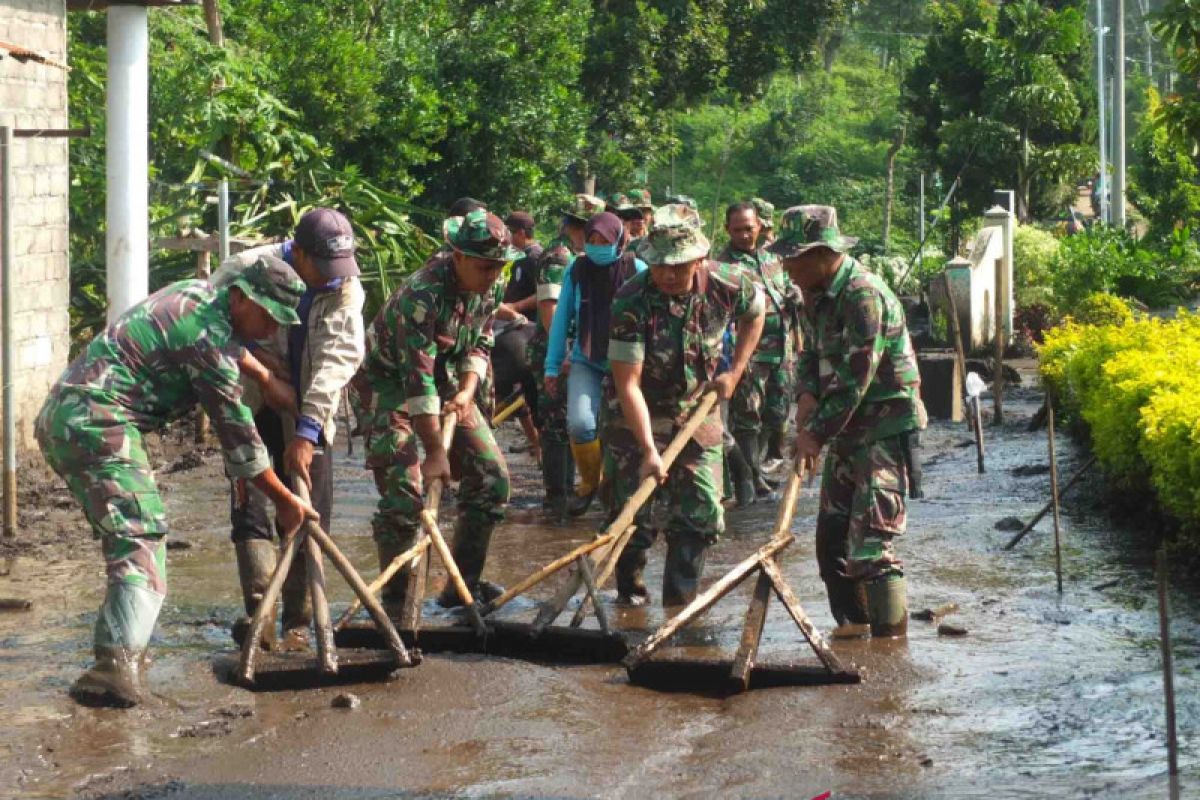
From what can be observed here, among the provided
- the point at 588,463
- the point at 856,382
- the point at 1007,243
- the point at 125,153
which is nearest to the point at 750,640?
the point at 856,382

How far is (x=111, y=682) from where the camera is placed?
616 cm

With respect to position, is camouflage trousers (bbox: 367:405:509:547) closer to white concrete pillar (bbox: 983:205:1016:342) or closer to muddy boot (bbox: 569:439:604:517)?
muddy boot (bbox: 569:439:604:517)

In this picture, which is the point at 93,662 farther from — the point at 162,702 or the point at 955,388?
the point at 955,388

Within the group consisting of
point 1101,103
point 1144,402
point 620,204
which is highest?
point 1101,103

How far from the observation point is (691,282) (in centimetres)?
762

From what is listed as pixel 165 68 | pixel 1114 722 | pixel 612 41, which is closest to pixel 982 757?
pixel 1114 722

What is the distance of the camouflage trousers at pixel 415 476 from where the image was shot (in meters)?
7.62

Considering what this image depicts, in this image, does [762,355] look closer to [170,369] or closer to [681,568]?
[681,568]

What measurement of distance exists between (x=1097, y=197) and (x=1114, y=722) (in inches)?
1642

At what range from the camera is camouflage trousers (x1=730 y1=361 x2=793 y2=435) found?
1111 cm

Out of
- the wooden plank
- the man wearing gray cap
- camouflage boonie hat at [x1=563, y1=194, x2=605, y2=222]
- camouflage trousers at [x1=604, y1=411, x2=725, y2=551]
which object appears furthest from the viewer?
camouflage boonie hat at [x1=563, y1=194, x2=605, y2=222]

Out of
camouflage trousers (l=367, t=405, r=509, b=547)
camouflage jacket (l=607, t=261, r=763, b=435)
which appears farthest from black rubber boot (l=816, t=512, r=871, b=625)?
camouflage trousers (l=367, t=405, r=509, b=547)

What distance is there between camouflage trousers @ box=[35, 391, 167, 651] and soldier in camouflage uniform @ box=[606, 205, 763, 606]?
2063 mm

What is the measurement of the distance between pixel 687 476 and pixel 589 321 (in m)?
2.04
